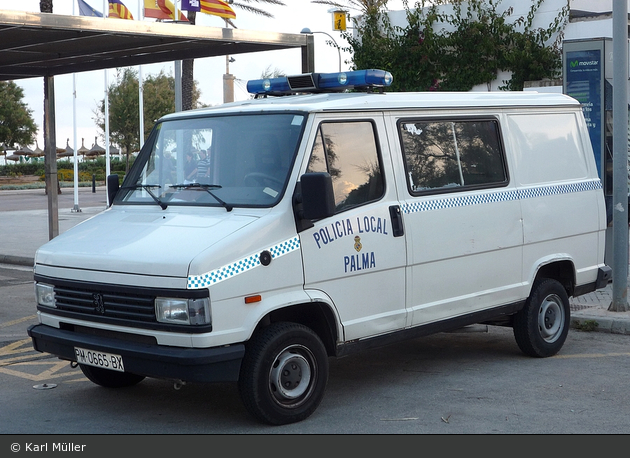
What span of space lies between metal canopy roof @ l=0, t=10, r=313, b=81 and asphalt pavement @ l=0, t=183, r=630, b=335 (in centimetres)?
359

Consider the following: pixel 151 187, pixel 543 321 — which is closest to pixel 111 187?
pixel 151 187

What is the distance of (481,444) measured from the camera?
208 inches

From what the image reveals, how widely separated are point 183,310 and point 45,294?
4.52 ft

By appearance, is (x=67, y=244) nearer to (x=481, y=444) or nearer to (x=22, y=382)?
(x=22, y=382)

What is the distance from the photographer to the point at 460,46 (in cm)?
2484

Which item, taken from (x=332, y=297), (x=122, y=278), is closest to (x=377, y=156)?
(x=332, y=297)

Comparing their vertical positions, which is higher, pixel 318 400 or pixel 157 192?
pixel 157 192

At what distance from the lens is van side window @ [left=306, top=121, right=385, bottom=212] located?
5.93 metres

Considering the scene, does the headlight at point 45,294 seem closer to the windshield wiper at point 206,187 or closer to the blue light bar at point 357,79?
the windshield wiper at point 206,187

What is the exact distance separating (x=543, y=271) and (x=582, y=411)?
1.97 metres

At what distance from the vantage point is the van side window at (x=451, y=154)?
6.50 meters

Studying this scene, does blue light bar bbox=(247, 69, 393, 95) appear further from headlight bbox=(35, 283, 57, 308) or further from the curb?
the curb

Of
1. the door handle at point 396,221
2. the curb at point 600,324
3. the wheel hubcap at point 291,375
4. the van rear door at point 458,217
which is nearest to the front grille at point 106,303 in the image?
the wheel hubcap at point 291,375

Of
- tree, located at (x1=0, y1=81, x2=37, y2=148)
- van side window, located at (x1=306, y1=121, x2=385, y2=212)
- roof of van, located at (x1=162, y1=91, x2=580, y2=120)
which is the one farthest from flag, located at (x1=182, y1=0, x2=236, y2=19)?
tree, located at (x1=0, y1=81, x2=37, y2=148)
